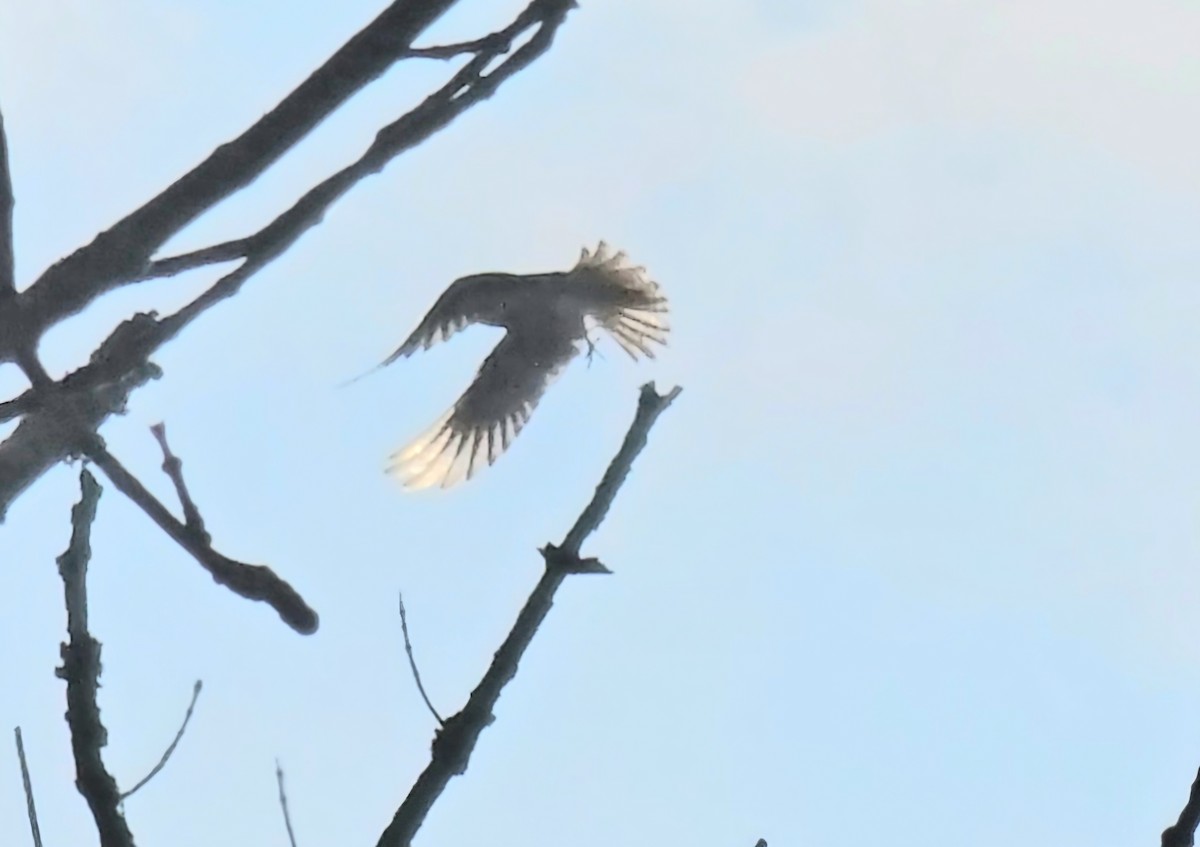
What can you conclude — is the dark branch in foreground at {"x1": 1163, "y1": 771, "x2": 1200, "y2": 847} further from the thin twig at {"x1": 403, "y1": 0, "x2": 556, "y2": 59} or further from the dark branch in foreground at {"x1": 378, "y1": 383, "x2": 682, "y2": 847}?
the thin twig at {"x1": 403, "y1": 0, "x2": 556, "y2": 59}

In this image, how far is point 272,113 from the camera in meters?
2.10

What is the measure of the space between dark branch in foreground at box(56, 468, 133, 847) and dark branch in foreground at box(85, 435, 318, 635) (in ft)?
0.66

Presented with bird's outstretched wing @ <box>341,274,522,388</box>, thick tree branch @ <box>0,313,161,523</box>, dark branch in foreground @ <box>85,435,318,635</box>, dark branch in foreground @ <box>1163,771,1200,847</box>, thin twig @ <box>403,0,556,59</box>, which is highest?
bird's outstretched wing @ <box>341,274,522,388</box>

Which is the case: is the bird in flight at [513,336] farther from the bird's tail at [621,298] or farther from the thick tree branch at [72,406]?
the thick tree branch at [72,406]

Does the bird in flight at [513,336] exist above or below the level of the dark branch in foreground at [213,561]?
above

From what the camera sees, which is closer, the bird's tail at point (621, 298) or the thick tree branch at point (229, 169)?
the thick tree branch at point (229, 169)

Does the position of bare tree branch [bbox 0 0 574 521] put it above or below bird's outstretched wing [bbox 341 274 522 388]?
below

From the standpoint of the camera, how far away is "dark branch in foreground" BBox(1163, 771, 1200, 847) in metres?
2.02

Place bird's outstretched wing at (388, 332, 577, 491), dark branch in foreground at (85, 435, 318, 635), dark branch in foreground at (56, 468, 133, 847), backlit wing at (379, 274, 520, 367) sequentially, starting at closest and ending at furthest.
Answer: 1. dark branch in foreground at (85, 435, 318, 635)
2. dark branch in foreground at (56, 468, 133, 847)
3. backlit wing at (379, 274, 520, 367)
4. bird's outstretched wing at (388, 332, 577, 491)

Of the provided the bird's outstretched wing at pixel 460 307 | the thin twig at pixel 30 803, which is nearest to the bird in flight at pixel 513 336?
the bird's outstretched wing at pixel 460 307

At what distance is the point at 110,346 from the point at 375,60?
0.54m

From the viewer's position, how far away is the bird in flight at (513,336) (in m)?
8.52

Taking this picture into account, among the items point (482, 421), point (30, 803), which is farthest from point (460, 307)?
point (30, 803)

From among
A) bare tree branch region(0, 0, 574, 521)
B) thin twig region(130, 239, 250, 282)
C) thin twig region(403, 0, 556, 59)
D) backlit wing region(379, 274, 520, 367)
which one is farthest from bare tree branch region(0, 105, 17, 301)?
backlit wing region(379, 274, 520, 367)
